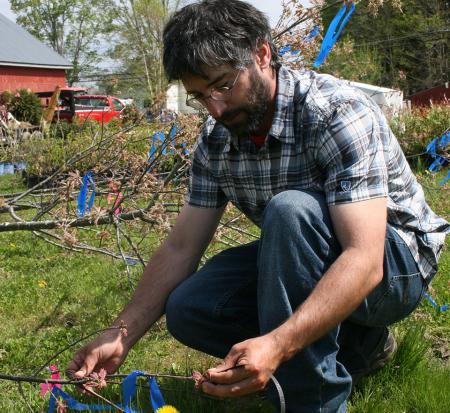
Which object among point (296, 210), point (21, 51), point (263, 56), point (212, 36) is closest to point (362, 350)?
point (296, 210)

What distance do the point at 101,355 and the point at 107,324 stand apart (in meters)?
1.33

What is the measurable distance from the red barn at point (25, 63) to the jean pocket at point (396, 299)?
3141 centimetres

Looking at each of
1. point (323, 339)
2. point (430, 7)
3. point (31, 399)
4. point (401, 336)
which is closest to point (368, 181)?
point (323, 339)

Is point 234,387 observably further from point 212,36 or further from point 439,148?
point 439,148

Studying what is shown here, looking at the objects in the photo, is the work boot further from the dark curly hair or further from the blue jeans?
the dark curly hair

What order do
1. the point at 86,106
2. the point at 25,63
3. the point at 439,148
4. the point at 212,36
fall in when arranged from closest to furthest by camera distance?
the point at 212,36 < the point at 439,148 < the point at 86,106 < the point at 25,63

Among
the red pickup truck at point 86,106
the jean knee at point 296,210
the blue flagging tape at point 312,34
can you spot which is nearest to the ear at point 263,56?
the jean knee at point 296,210

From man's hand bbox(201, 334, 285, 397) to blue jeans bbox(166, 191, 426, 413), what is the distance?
0.72 ft

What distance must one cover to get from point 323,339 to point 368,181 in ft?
1.53

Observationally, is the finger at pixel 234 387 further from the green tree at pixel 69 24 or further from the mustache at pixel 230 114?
the green tree at pixel 69 24

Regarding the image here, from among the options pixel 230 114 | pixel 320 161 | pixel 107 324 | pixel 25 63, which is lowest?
pixel 25 63

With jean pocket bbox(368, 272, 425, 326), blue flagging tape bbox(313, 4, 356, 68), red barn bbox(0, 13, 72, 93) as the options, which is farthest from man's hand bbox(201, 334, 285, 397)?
red barn bbox(0, 13, 72, 93)

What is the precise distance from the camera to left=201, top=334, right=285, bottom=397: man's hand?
166cm

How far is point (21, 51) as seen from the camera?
33938mm
